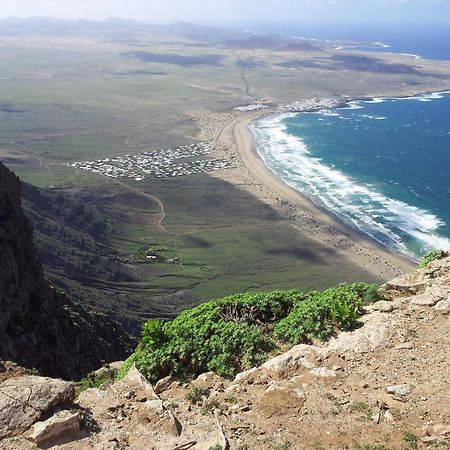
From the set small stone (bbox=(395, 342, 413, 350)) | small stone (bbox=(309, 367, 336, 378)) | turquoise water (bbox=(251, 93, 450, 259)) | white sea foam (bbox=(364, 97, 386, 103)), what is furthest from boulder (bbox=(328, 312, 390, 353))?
white sea foam (bbox=(364, 97, 386, 103))

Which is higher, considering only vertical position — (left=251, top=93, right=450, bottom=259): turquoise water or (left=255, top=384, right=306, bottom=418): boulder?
(left=255, top=384, right=306, bottom=418): boulder

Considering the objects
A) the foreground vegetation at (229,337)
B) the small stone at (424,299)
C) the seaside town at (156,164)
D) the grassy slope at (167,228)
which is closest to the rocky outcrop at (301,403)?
the foreground vegetation at (229,337)

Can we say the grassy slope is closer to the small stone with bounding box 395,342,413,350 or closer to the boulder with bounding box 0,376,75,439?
the boulder with bounding box 0,376,75,439

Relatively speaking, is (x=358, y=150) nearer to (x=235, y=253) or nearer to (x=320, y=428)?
(x=235, y=253)

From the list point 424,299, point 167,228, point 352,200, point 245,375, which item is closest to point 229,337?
point 245,375

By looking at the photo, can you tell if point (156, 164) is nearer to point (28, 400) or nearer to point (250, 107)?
point (250, 107)

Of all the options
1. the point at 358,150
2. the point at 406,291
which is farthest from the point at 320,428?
the point at 358,150

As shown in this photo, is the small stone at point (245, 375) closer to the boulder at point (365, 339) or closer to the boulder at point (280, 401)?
the boulder at point (280, 401)
